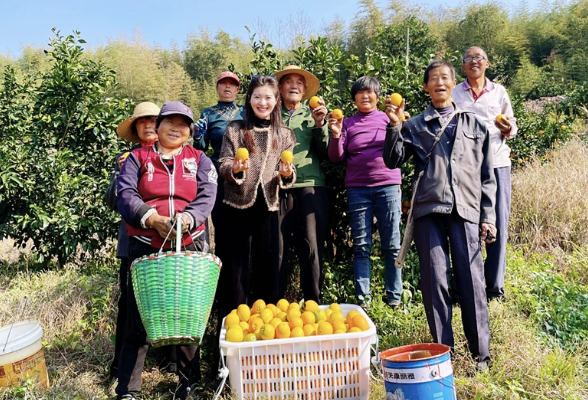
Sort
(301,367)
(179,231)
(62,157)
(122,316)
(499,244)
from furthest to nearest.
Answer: (62,157)
(499,244)
(122,316)
(301,367)
(179,231)

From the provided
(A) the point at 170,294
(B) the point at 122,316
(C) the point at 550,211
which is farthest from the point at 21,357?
(C) the point at 550,211

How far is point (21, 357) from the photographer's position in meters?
2.90

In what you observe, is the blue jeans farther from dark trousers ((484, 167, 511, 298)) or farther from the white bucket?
the white bucket

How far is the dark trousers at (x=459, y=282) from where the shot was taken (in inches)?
106

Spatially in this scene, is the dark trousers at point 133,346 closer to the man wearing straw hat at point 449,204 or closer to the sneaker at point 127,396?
the sneaker at point 127,396

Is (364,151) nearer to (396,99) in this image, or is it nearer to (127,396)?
(396,99)

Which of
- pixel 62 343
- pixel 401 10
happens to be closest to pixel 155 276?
pixel 62 343

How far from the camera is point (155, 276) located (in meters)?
2.16

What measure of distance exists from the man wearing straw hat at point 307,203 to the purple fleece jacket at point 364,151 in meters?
0.15

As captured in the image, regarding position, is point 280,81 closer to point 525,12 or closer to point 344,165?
point 344,165

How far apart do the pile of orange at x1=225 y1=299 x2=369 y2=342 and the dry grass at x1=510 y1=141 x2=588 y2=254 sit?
3.02m

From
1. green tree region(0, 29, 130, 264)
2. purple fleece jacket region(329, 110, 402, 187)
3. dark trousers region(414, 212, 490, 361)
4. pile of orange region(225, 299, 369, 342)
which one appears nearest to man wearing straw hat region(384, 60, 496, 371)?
dark trousers region(414, 212, 490, 361)

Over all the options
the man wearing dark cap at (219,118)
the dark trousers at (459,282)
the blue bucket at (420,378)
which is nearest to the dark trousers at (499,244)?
the dark trousers at (459,282)

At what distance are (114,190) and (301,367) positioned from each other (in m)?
1.78
